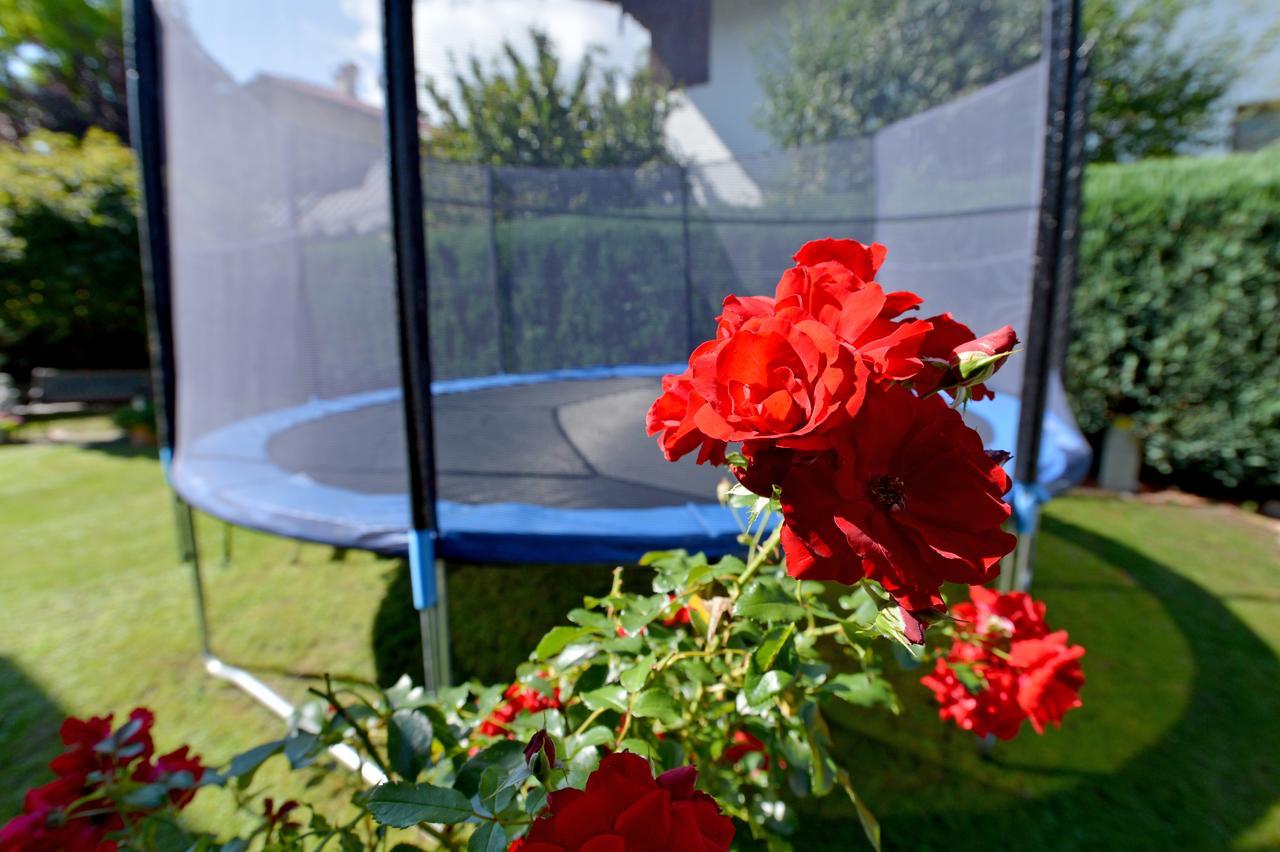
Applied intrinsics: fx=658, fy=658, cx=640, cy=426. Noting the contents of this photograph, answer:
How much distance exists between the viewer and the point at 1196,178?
333 centimetres

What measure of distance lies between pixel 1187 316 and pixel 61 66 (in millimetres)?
14917

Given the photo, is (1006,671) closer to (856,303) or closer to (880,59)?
(856,303)

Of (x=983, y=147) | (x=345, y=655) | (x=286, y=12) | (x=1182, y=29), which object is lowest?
(x=345, y=655)

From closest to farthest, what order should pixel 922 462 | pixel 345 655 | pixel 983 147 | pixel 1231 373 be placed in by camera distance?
pixel 922 462
pixel 983 147
pixel 345 655
pixel 1231 373

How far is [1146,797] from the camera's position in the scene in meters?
1.41

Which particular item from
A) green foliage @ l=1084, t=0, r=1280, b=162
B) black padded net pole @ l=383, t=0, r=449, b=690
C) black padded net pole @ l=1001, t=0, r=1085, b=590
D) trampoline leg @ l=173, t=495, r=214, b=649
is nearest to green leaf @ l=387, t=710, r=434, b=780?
black padded net pole @ l=383, t=0, r=449, b=690

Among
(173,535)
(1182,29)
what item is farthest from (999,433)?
(1182,29)

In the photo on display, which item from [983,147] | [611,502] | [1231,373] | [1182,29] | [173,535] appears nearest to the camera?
[611,502]

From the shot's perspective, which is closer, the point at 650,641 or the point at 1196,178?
the point at 650,641

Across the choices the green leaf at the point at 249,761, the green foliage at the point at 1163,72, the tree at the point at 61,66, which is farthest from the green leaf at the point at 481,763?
the tree at the point at 61,66

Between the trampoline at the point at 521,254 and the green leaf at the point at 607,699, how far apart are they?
77 centimetres

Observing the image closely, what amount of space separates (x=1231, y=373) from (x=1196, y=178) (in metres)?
1.00

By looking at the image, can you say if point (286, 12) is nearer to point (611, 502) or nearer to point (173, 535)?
point (611, 502)

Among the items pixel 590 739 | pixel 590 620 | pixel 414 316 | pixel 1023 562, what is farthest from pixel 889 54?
pixel 590 739
